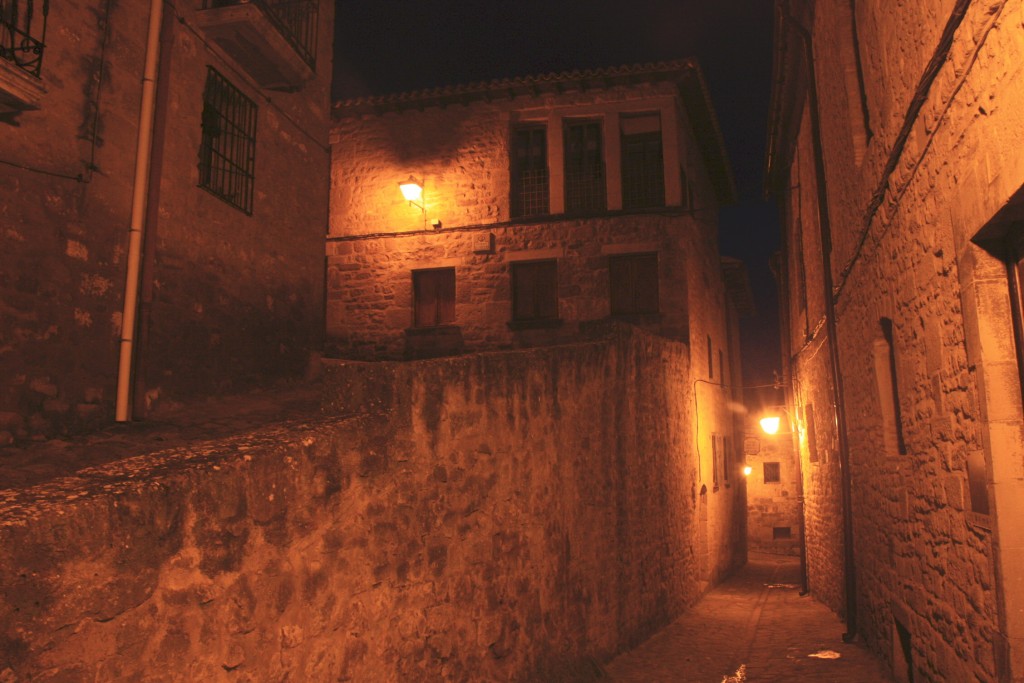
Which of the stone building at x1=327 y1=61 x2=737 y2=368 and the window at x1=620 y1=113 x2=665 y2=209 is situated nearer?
the stone building at x1=327 y1=61 x2=737 y2=368

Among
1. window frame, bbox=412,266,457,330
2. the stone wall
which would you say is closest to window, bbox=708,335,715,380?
window frame, bbox=412,266,457,330

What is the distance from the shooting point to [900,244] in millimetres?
5559

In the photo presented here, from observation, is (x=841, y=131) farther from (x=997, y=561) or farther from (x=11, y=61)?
(x=11, y=61)

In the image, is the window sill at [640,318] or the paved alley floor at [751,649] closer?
the paved alley floor at [751,649]

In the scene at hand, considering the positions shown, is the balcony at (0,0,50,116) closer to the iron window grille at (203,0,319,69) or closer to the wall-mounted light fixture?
the iron window grille at (203,0,319,69)

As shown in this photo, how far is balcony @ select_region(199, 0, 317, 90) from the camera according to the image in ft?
26.9

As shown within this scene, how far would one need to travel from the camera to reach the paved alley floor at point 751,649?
7.21 meters

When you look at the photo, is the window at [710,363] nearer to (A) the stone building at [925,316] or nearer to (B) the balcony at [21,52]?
(A) the stone building at [925,316]

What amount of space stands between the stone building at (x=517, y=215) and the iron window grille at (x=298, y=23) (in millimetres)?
4676

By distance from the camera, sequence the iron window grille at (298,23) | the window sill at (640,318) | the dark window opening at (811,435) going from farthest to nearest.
Answer: the window sill at (640,318) → the dark window opening at (811,435) → the iron window grille at (298,23)

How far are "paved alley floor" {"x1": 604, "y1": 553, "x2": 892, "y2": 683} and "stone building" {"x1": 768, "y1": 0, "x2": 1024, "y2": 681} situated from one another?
16.6 inches

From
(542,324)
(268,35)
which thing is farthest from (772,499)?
(268,35)

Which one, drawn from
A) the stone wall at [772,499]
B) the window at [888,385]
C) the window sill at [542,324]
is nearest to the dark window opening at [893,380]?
the window at [888,385]

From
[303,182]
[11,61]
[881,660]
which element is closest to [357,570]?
[11,61]
